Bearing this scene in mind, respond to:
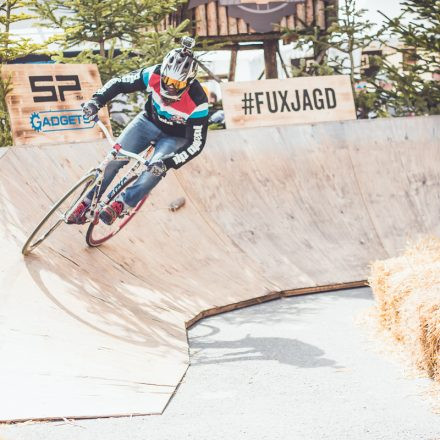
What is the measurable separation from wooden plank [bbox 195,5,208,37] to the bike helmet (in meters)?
8.41

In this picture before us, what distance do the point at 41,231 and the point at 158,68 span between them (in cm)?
194

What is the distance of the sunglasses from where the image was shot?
23.3 feet

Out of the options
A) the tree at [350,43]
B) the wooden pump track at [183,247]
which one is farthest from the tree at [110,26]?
the tree at [350,43]

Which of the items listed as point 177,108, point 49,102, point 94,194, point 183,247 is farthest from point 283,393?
point 49,102

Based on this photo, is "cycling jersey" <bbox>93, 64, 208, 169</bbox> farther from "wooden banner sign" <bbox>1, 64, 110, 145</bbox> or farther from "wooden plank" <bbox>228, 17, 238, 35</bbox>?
"wooden plank" <bbox>228, 17, 238, 35</bbox>

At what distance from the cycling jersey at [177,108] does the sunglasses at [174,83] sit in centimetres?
11

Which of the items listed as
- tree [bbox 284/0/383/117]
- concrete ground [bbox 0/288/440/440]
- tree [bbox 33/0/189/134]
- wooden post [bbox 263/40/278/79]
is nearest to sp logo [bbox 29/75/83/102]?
tree [bbox 33/0/189/134]

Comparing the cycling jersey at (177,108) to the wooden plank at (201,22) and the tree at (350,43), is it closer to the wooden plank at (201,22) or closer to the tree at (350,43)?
the tree at (350,43)

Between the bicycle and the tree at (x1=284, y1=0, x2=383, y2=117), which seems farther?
the tree at (x1=284, y1=0, x2=383, y2=117)

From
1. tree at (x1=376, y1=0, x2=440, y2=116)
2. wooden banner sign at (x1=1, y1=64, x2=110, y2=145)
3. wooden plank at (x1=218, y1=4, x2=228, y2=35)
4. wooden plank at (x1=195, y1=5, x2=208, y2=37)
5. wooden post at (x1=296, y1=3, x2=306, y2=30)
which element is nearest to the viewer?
wooden banner sign at (x1=1, y1=64, x2=110, y2=145)

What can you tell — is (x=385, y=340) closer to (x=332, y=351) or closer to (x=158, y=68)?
(x=332, y=351)

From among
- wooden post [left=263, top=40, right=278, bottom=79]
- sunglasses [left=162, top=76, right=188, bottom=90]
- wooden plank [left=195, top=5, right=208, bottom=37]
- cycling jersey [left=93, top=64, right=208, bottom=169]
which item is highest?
sunglasses [left=162, top=76, right=188, bottom=90]

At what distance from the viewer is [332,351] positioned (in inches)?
244

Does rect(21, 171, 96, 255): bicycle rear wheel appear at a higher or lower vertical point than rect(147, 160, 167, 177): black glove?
lower
